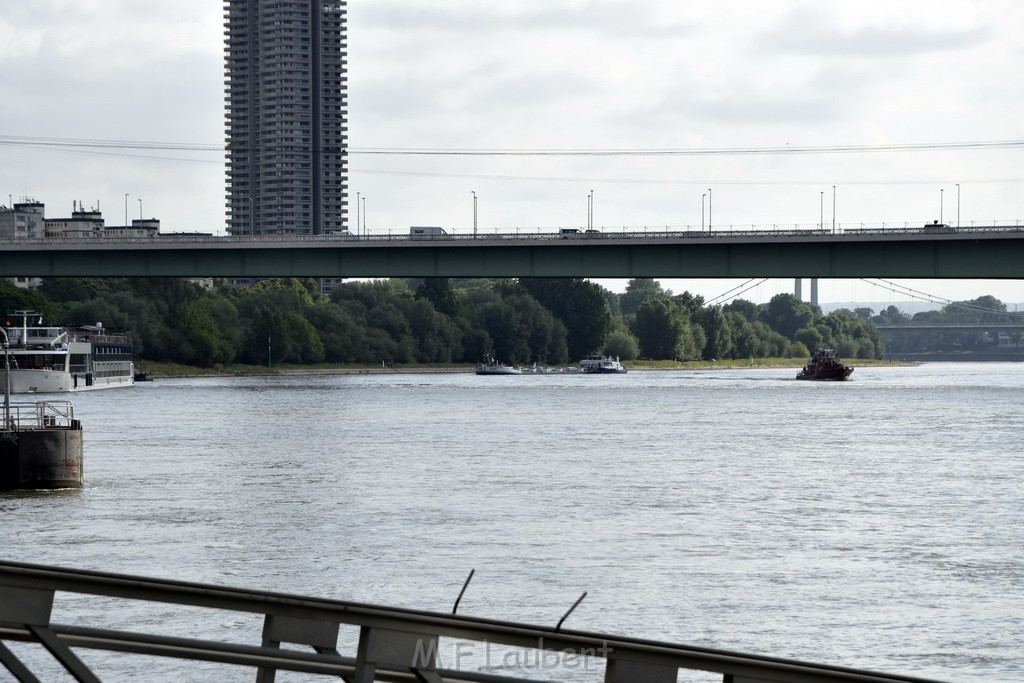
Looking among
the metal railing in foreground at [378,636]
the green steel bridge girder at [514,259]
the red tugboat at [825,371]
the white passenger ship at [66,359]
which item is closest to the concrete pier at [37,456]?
the metal railing in foreground at [378,636]

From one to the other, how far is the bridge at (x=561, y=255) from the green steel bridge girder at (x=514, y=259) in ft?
0.26

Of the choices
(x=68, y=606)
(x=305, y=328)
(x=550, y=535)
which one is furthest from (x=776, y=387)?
(x=68, y=606)

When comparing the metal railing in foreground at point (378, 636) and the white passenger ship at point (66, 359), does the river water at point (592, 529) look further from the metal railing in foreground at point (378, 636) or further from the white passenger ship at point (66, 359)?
the white passenger ship at point (66, 359)

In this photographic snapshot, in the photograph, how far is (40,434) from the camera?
44188 mm

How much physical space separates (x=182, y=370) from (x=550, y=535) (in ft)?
483

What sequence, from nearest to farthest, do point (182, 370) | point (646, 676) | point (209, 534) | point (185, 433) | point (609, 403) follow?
point (646, 676) → point (209, 534) → point (185, 433) → point (609, 403) → point (182, 370)

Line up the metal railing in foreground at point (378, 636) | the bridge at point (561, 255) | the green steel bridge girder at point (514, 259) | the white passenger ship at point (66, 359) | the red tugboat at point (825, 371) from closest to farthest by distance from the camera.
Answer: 1. the metal railing in foreground at point (378, 636)
2. the bridge at point (561, 255)
3. the green steel bridge girder at point (514, 259)
4. the white passenger ship at point (66, 359)
5. the red tugboat at point (825, 371)

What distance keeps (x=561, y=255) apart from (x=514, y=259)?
418cm

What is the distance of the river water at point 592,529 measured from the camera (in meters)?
24.4

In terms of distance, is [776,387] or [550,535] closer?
[550,535]

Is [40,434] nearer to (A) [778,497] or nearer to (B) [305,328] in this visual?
(A) [778,497]

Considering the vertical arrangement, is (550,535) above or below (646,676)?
below

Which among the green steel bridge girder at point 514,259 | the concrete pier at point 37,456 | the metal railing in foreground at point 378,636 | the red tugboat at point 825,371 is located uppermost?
the green steel bridge girder at point 514,259

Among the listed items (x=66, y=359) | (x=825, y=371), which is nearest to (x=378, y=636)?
(x=66, y=359)
